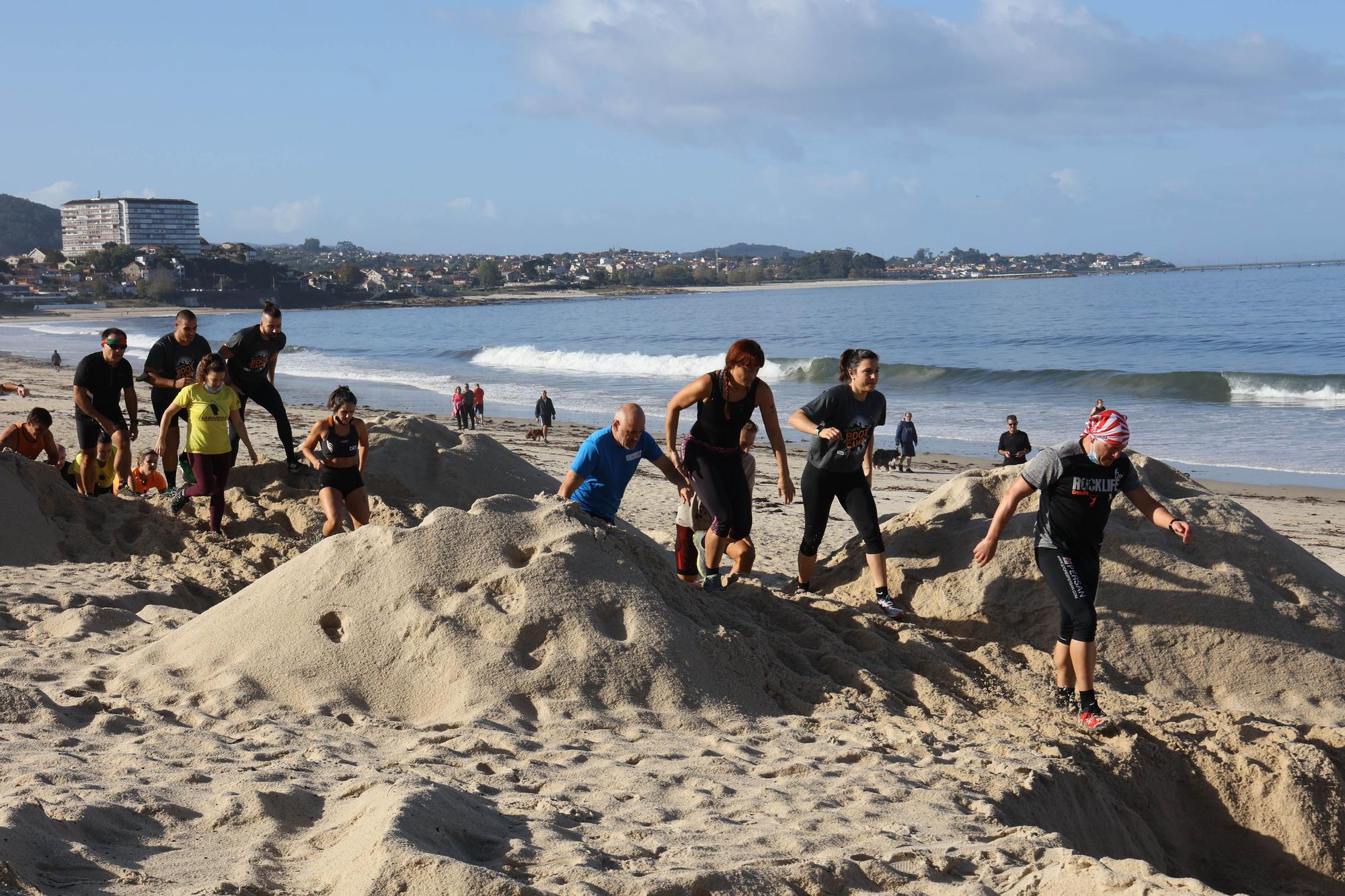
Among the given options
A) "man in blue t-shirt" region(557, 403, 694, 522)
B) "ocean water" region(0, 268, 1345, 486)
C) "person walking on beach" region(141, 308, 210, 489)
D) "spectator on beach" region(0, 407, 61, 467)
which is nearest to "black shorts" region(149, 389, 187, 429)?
"person walking on beach" region(141, 308, 210, 489)

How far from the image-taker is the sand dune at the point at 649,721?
10.9ft

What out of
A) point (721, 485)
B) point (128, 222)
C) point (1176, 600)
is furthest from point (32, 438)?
point (128, 222)

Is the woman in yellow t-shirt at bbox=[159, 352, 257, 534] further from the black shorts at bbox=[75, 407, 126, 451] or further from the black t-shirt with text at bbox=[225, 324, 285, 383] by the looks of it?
the black shorts at bbox=[75, 407, 126, 451]

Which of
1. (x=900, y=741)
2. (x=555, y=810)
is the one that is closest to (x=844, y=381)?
(x=900, y=741)

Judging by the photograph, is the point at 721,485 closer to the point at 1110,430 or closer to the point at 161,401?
the point at 1110,430

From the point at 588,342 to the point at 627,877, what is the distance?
2124 inches

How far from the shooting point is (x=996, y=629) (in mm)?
6258

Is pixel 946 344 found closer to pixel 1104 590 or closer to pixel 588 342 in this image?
pixel 588 342

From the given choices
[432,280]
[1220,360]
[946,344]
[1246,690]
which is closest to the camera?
[1246,690]

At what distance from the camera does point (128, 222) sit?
548 ft

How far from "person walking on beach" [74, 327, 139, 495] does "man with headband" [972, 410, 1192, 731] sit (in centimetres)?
640

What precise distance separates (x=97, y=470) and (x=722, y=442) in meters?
5.40

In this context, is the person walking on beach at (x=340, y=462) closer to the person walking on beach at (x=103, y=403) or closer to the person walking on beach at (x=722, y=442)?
the person walking on beach at (x=103, y=403)

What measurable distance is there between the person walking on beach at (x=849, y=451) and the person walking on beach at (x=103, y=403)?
199 inches
